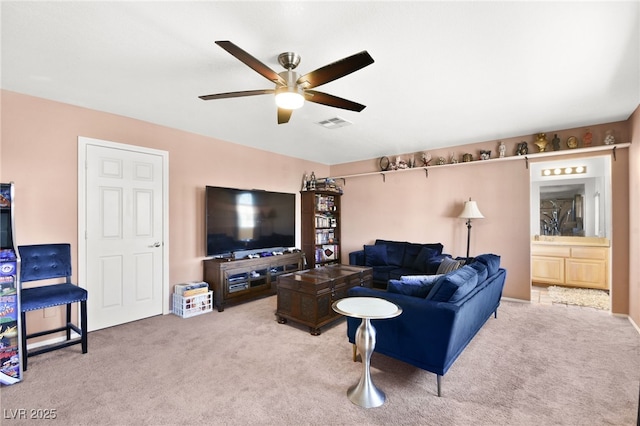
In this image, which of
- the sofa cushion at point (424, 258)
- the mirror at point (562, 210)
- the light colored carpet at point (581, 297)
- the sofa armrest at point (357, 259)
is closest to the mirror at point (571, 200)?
the mirror at point (562, 210)

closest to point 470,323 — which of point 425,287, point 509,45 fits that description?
point 425,287

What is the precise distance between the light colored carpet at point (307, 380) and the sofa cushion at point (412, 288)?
2.19 feet

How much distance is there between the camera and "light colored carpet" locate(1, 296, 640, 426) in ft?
6.22

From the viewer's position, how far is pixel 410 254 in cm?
510

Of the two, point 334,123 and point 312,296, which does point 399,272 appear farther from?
point 334,123

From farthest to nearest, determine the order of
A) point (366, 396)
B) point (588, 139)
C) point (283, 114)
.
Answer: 1. point (588, 139)
2. point (283, 114)
3. point (366, 396)

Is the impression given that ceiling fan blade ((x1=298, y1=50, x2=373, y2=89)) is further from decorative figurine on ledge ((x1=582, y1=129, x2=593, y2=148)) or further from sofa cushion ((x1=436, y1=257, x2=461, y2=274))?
decorative figurine on ledge ((x1=582, y1=129, x2=593, y2=148))

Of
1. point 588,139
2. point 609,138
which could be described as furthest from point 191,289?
point 609,138

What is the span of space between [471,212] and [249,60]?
4054 millimetres

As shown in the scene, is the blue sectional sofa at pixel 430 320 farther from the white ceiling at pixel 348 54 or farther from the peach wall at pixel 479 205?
the peach wall at pixel 479 205

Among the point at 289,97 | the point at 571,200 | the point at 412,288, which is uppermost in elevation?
the point at 289,97

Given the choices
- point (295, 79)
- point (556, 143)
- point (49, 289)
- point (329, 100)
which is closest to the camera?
point (295, 79)

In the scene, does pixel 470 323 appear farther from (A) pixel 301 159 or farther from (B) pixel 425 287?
(A) pixel 301 159

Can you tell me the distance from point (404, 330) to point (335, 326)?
133 cm
